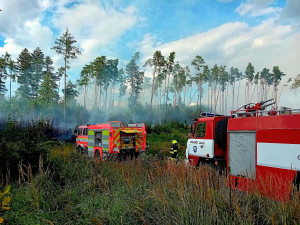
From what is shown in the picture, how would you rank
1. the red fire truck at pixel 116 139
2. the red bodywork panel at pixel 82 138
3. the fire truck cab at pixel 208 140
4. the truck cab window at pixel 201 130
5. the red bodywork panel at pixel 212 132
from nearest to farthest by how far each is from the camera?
1. the fire truck cab at pixel 208 140
2. the red bodywork panel at pixel 212 132
3. the truck cab window at pixel 201 130
4. the red fire truck at pixel 116 139
5. the red bodywork panel at pixel 82 138

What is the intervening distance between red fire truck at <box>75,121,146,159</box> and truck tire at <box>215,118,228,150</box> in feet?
19.8

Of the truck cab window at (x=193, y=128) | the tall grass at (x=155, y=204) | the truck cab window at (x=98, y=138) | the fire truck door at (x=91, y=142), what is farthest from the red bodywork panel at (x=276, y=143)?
the fire truck door at (x=91, y=142)

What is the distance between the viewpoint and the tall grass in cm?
328

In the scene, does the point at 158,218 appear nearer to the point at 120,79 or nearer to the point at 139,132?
the point at 139,132

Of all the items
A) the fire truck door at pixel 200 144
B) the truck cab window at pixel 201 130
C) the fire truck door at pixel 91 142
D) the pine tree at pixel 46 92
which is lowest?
the fire truck door at pixel 91 142

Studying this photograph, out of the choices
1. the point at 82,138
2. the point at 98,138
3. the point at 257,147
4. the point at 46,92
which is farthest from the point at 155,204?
the point at 46,92

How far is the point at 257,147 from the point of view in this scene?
6.13 m

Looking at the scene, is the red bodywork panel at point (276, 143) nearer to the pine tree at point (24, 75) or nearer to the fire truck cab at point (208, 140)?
the fire truck cab at point (208, 140)

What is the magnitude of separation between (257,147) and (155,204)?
3.59 m

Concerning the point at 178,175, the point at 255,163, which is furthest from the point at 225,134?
the point at 178,175

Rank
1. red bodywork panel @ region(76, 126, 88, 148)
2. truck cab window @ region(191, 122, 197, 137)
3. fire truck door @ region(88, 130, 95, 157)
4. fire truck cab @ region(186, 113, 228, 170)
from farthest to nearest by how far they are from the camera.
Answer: red bodywork panel @ region(76, 126, 88, 148) < fire truck door @ region(88, 130, 95, 157) < truck cab window @ region(191, 122, 197, 137) < fire truck cab @ region(186, 113, 228, 170)

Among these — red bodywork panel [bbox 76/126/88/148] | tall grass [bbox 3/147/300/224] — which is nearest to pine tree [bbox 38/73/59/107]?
red bodywork panel [bbox 76/126/88/148]

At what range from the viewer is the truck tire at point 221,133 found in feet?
26.1

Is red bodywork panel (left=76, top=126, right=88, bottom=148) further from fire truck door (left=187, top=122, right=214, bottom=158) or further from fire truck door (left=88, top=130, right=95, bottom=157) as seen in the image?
fire truck door (left=187, top=122, right=214, bottom=158)
